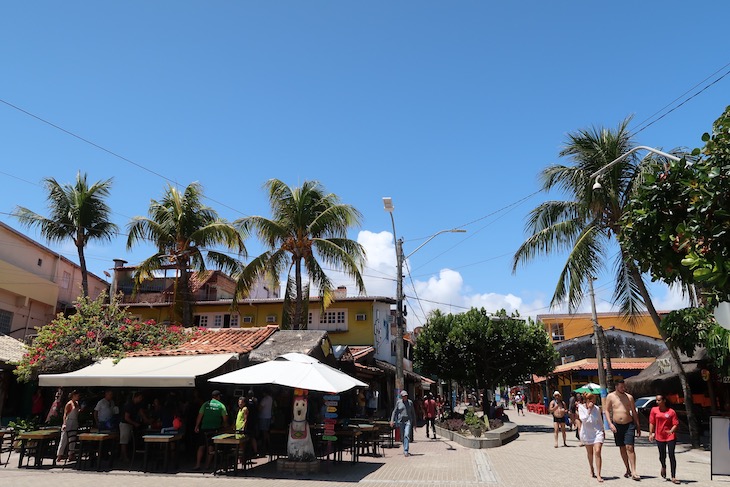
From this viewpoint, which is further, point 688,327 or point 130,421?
point 688,327

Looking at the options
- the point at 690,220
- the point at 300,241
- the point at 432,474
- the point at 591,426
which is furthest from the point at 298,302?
the point at 690,220

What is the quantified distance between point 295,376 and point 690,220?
24.2 feet

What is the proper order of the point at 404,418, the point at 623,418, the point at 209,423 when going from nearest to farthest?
1. the point at 623,418
2. the point at 209,423
3. the point at 404,418

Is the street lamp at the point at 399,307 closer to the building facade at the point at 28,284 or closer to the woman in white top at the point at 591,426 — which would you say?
the woman in white top at the point at 591,426

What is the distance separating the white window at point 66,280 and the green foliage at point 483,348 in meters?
19.9

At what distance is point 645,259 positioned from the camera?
7.33 m

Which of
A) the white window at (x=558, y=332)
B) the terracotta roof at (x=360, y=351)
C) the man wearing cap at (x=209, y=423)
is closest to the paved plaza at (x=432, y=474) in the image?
the man wearing cap at (x=209, y=423)

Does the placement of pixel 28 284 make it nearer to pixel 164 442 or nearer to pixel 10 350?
pixel 10 350

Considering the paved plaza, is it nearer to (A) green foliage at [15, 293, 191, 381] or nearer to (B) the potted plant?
(A) green foliage at [15, 293, 191, 381]

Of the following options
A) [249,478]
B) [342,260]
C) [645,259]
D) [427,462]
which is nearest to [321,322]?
[342,260]

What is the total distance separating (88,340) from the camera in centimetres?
1499

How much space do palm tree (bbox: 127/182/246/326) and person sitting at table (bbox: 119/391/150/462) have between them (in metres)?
10.6

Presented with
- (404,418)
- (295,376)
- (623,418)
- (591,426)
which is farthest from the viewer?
(404,418)

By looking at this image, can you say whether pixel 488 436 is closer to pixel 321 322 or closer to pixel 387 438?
pixel 387 438
